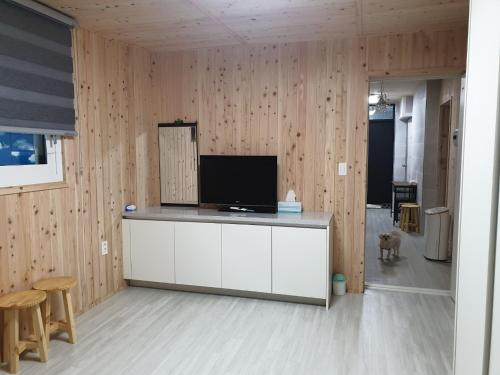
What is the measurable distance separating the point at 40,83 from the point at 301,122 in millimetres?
2354

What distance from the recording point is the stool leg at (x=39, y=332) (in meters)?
2.72

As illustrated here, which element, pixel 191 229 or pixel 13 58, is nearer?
pixel 13 58

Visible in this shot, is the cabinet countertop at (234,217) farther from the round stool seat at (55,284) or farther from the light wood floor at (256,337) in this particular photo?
the round stool seat at (55,284)

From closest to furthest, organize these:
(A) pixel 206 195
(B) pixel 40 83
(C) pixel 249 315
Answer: (B) pixel 40 83, (C) pixel 249 315, (A) pixel 206 195

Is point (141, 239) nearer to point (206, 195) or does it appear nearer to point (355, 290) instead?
point (206, 195)

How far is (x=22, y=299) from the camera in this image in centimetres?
267

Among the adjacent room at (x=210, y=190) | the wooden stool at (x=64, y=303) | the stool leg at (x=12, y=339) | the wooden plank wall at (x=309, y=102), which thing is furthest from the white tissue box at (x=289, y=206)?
the stool leg at (x=12, y=339)

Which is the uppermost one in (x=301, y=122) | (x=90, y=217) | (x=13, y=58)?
(x=13, y=58)

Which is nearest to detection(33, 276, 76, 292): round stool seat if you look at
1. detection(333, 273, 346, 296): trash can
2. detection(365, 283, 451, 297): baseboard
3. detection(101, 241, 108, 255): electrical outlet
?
detection(101, 241, 108, 255): electrical outlet

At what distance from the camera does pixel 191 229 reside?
13.0 feet

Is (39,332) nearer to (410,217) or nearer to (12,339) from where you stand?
(12,339)

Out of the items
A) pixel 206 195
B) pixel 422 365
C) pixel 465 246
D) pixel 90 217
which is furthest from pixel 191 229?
pixel 465 246

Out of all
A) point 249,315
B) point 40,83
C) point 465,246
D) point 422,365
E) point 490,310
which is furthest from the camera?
point 249,315

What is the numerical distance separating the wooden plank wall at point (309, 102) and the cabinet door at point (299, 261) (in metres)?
0.56
